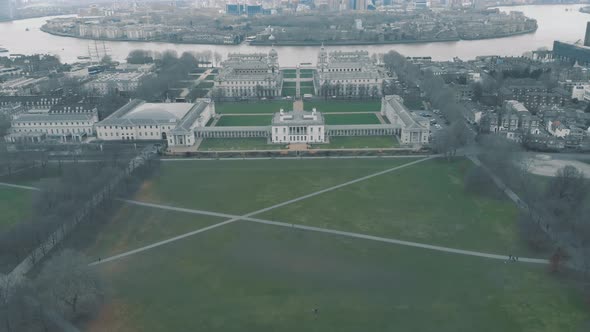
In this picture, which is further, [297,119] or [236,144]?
[297,119]

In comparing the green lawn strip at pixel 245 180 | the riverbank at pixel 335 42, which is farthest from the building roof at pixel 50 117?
the riverbank at pixel 335 42

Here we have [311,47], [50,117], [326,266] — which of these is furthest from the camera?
[311,47]

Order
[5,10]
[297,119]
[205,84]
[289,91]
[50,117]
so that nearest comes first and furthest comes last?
[297,119]
[50,117]
[289,91]
[205,84]
[5,10]

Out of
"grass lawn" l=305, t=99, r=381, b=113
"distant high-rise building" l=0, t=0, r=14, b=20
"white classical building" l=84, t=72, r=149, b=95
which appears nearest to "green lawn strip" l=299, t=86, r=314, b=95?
"grass lawn" l=305, t=99, r=381, b=113

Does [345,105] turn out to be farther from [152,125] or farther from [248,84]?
[152,125]

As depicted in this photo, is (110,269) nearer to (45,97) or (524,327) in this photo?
(524,327)

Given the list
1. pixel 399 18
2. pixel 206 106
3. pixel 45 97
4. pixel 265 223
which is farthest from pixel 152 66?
pixel 399 18

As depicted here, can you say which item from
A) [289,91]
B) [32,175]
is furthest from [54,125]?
[289,91]

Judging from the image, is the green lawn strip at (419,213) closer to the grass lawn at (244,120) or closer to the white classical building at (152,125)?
the white classical building at (152,125)
